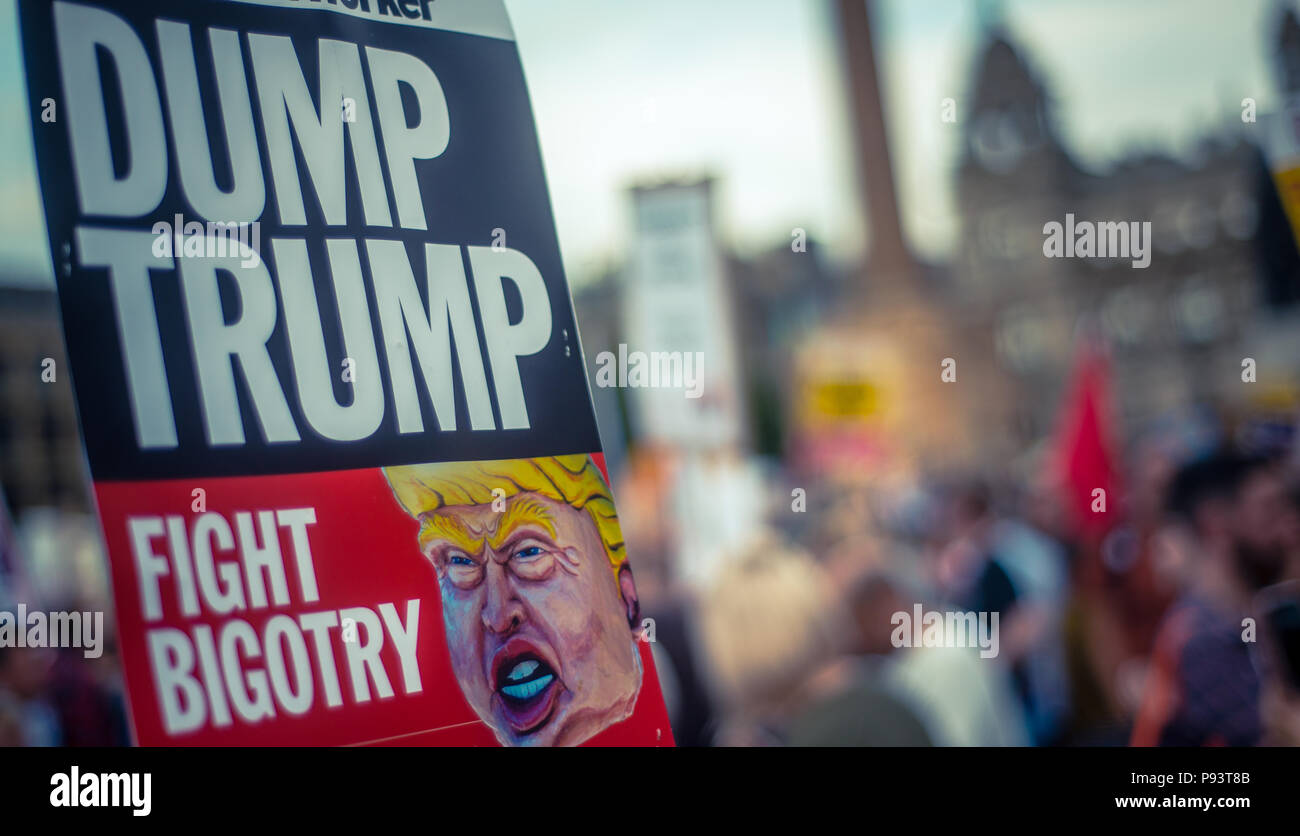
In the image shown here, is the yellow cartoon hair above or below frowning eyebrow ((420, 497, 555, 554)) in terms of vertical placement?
above

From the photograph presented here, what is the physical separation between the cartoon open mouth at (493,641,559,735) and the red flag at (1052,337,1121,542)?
5.47m

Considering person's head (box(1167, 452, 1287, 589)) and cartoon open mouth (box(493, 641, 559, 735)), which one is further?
person's head (box(1167, 452, 1287, 589))

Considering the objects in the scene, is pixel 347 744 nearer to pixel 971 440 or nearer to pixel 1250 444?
pixel 1250 444

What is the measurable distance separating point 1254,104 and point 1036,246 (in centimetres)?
5874

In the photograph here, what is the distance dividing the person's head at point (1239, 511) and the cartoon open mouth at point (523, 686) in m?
2.71

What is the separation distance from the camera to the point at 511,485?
1.42 meters

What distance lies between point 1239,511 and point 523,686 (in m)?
3.04

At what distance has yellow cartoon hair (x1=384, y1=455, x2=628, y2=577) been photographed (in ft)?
4.46
